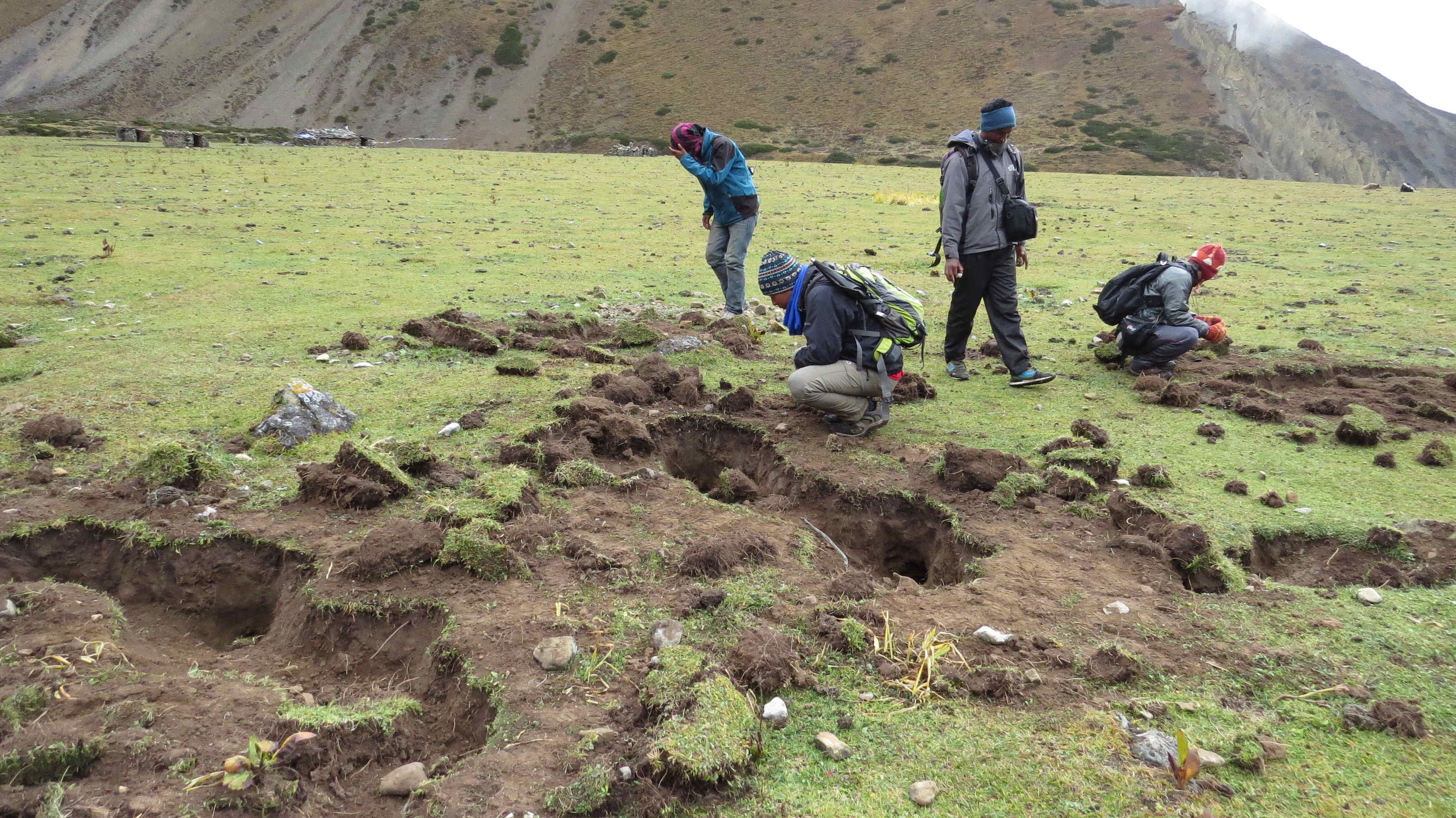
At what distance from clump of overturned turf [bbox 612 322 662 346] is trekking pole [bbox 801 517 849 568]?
303 centimetres

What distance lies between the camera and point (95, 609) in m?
3.06

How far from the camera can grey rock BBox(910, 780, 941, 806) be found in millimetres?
2289

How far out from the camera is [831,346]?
5164 millimetres

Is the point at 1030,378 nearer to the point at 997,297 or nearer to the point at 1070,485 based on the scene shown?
the point at 997,297

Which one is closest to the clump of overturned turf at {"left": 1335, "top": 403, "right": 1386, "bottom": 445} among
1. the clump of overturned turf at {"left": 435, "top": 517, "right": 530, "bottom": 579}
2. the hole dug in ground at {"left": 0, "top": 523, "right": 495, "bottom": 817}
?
the clump of overturned turf at {"left": 435, "top": 517, "right": 530, "bottom": 579}

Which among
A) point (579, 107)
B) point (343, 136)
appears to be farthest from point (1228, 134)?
point (343, 136)

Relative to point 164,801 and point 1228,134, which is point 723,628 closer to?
point 164,801

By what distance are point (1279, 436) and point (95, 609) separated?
6.60 meters

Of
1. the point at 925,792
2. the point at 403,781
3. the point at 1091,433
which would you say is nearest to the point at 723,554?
the point at 925,792

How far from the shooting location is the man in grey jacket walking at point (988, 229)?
5.97 metres

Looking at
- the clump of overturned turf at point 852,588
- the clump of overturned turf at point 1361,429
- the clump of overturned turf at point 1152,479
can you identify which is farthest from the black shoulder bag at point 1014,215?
the clump of overturned turf at point 852,588

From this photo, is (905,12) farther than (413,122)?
Yes

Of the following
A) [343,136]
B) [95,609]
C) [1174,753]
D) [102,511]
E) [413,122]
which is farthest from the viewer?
[413,122]

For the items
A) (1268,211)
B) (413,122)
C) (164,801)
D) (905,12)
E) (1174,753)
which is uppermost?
(905,12)
